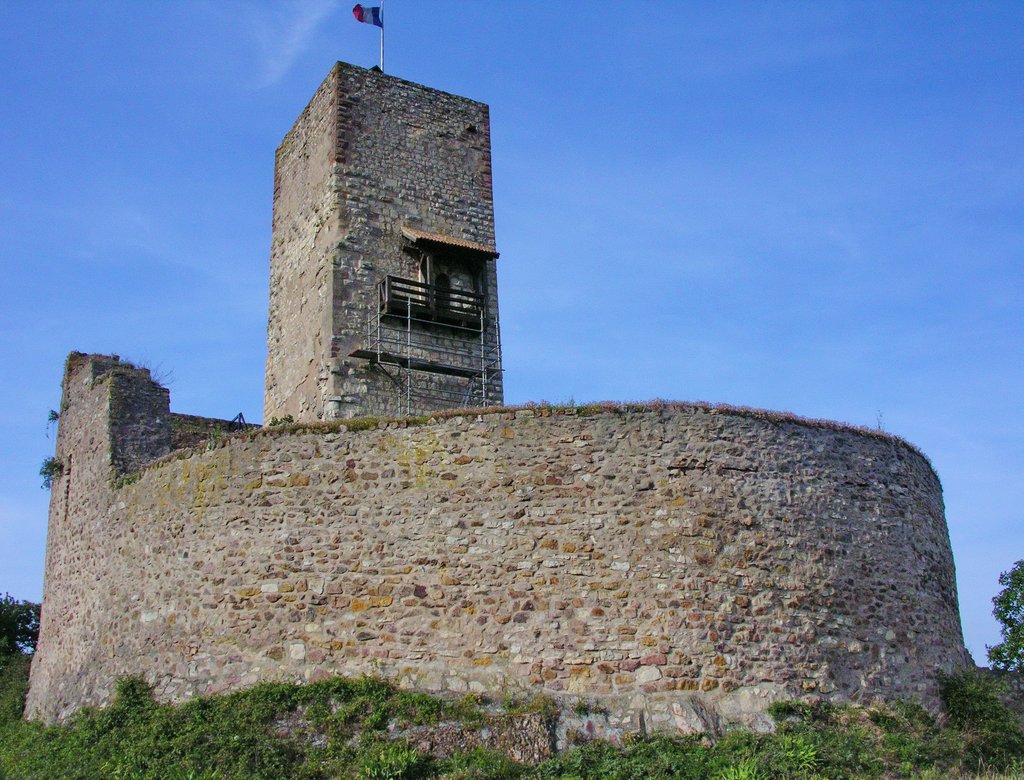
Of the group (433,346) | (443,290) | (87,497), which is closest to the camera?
(87,497)

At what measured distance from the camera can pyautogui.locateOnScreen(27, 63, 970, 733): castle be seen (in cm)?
1470

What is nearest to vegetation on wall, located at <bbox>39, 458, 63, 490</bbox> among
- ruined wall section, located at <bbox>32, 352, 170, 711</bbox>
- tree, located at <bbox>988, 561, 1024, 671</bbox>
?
ruined wall section, located at <bbox>32, 352, 170, 711</bbox>

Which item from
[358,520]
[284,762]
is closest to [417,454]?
[358,520]

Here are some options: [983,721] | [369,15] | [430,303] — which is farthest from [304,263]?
[983,721]

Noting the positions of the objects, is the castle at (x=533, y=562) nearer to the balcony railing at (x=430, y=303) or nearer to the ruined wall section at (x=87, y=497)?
the ruined wall section at (x=87, y=497)

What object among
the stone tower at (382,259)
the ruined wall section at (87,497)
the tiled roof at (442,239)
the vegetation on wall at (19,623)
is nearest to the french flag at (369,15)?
the stone tower at (382,259)

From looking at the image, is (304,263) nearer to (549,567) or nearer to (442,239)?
(442,239)

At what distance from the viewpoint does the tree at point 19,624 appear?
75.6ft

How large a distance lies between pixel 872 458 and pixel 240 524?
9470 millimetres

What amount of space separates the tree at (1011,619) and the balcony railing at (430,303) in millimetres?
11544

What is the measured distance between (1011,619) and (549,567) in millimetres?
11361

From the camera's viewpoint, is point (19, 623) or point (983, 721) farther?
point (19, 623)

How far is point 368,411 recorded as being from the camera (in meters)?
20.6

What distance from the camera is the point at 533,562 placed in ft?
49.3
